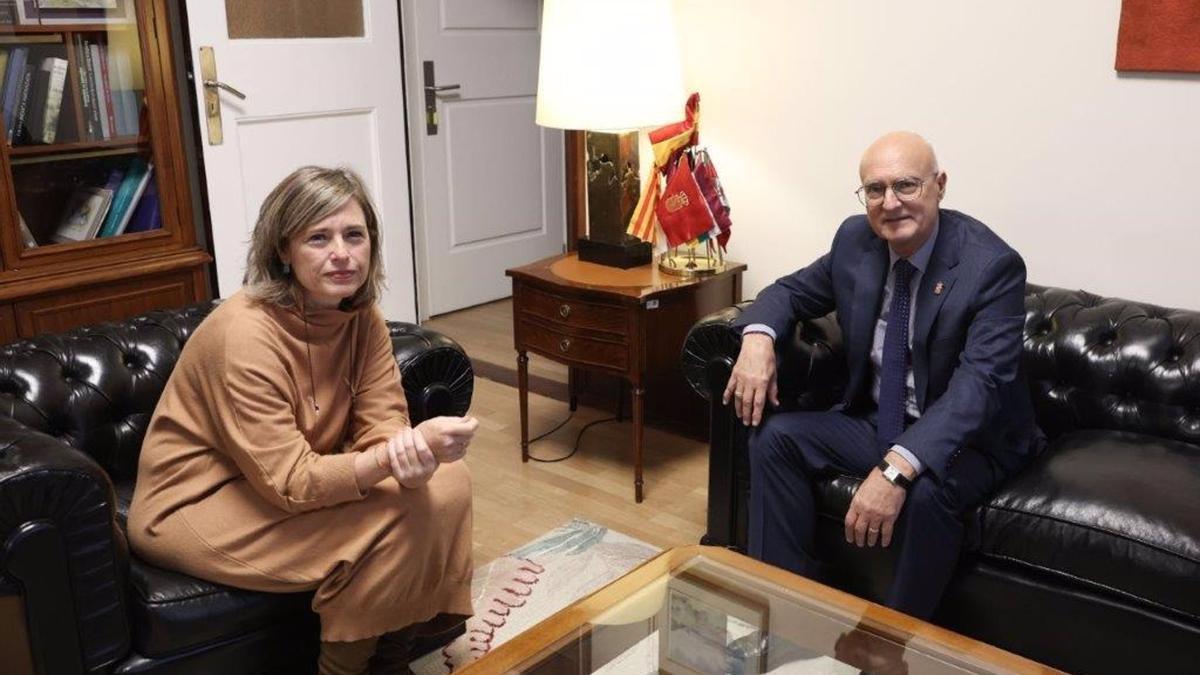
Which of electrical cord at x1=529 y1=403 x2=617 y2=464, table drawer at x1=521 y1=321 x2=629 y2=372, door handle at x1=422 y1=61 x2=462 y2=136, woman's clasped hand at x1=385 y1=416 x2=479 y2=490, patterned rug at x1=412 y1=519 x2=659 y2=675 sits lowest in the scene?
patterned rug at x1=412 y1=519 x2=659 y2=675

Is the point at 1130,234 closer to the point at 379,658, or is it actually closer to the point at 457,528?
the point at 457,528

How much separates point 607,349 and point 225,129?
1619 millimetres

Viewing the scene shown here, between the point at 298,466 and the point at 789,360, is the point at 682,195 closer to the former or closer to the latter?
the point at 789,360

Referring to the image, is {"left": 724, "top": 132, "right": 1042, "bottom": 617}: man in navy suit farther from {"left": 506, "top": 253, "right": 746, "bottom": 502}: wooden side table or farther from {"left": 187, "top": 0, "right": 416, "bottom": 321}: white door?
{"left": 187, "top": 0, "right": 416, "bottom": 321}: white door

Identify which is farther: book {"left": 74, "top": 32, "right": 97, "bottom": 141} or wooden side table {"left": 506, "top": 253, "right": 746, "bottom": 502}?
book {"left": 74, "top": 32, "right": 97, "bottom": 141}

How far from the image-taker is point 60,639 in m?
1.62

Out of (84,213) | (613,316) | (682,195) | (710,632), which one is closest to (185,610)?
(710,632)

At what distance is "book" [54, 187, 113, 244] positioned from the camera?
10.2 ft

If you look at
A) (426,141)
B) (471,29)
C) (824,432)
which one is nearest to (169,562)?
(824,432)

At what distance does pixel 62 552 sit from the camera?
1.59 metres

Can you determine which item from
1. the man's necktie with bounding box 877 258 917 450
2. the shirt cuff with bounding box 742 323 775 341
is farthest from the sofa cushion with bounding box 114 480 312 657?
the man's necktie with bounding box 877 258 917 450

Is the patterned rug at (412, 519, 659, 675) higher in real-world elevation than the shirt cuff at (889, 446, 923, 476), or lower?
lower

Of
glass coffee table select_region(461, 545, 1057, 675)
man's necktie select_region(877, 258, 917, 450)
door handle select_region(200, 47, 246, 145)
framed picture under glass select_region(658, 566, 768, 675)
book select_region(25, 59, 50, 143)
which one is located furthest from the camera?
door handle select_region(200, 47, 246, 145)

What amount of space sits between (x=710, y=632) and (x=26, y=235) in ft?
7.76
